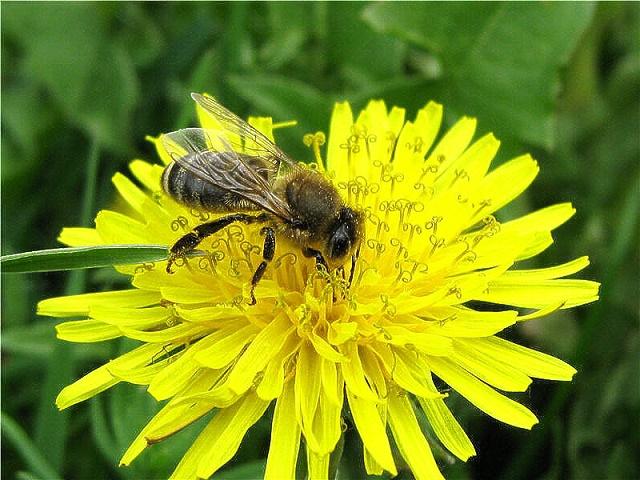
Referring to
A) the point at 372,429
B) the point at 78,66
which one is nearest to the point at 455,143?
the point at 372,429

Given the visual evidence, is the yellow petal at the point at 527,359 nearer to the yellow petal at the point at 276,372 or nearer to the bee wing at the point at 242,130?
the yellow petal at the point at 276,372

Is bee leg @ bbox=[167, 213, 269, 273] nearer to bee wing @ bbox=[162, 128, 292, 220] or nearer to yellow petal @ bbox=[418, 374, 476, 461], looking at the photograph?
bee wing @ bbox=[162, 128, 292, 220]

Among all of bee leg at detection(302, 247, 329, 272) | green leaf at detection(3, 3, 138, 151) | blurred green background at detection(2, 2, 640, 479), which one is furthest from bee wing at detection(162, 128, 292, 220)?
green leaf at detection(3, 3, 138, 151)

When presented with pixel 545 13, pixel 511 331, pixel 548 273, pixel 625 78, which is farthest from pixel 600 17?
pixel 548 273

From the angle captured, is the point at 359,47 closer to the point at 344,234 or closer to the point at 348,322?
the point at 344,234

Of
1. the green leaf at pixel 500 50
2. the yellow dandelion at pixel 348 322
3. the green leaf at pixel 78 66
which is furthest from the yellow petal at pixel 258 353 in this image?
the green leaf at pixel 78 66

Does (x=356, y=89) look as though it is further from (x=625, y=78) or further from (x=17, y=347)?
(x=17, y=347)
